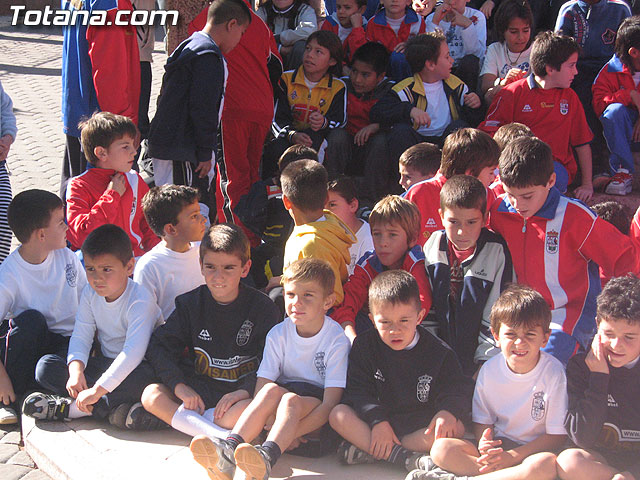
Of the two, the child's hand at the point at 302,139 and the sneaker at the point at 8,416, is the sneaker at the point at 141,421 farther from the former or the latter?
the child's hand at the point at 302,139

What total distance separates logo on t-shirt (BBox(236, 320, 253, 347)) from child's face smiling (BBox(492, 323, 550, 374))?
1212mm

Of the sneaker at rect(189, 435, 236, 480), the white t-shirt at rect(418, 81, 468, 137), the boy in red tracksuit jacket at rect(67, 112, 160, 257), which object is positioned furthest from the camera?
the white t-shirt at rect(418, 81, 468, 137)

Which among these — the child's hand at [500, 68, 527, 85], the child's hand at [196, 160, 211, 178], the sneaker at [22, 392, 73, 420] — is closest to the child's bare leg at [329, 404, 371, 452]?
the sneaker at [22, 392, 73, 420]

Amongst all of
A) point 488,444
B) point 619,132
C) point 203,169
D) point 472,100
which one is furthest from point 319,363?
point 619,132

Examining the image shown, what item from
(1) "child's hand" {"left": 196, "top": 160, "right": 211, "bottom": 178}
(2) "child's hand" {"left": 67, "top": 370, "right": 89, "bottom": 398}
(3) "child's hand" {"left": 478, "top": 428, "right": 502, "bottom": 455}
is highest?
(1) "child's hand" {"left": 196, "top": 160, "right": 211, "bottom": 178}

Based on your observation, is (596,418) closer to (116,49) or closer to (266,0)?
(116,49)

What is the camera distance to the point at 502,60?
6223 mm

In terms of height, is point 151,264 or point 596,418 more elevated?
Result: point 151,264

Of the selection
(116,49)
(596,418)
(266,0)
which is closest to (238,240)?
(596,418)

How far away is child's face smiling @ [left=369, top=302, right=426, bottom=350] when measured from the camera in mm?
3416

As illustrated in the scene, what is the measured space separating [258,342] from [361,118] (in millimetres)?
2734

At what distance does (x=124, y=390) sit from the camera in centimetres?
382

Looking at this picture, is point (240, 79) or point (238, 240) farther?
point (240, 79)

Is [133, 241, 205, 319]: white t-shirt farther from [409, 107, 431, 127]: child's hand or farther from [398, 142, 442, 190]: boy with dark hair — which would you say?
[409, 107, 431, 127]: child's hand
